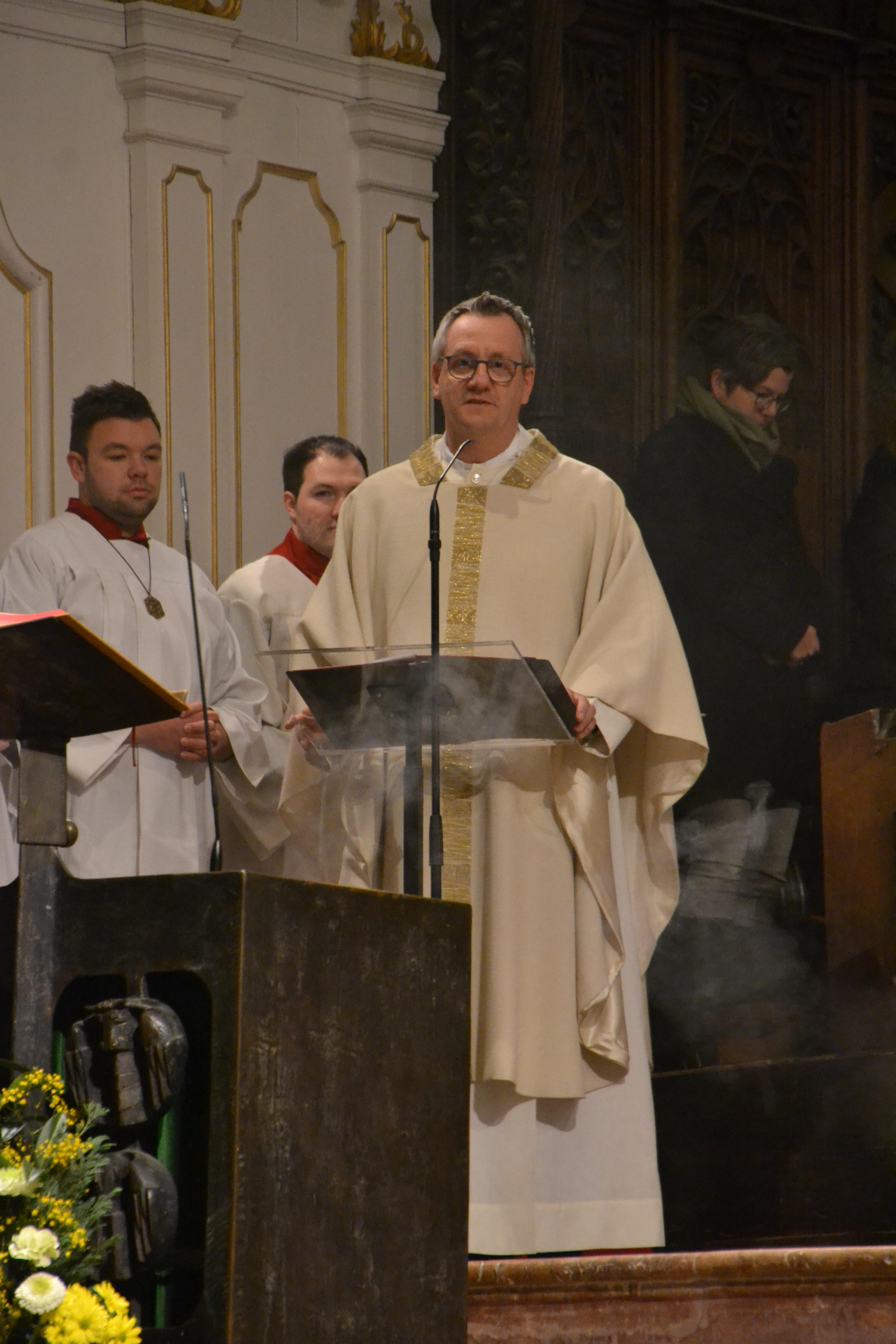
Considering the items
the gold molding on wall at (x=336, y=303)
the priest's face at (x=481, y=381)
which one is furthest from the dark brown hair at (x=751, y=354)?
the priest's face at (x=481, y=381)

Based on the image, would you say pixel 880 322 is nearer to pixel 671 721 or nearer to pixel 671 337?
pixel 671 337

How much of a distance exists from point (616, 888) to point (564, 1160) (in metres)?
0.60

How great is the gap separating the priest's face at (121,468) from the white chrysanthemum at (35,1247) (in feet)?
9.25

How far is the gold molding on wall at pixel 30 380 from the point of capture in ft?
20.0

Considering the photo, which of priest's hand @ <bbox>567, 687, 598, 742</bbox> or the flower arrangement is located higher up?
priest's hand @ <bbox>567, 687, 598, 742</bbox>

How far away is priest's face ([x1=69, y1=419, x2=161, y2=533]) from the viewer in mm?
4906

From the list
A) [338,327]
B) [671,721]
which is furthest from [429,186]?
[671,721]

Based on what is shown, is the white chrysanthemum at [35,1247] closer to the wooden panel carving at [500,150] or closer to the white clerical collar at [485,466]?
the white clerical collar at [485,466]

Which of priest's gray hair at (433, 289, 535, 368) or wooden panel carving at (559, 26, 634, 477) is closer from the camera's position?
priest's gray hair at (433, 289, 535, 368)

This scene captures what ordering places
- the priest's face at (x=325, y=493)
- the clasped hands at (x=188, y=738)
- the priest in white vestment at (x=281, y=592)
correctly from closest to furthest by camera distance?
the clasped hands at (x=188, y=738) < the priest in white vestment at (x=281, y=592) < the priest's face at (x=325, y=493)

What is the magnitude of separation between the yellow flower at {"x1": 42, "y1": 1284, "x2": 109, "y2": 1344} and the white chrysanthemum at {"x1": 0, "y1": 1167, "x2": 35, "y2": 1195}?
0.42ft

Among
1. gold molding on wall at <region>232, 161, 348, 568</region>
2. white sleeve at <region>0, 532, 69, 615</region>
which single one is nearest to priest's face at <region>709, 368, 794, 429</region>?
gold molding on wall at <region>232, 161, 348, 568</region>

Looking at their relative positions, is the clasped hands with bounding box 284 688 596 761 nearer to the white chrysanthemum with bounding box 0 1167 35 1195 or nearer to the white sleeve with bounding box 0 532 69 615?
the white sleeve with bounding box 0 532 69 615

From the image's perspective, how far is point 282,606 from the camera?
558cm
